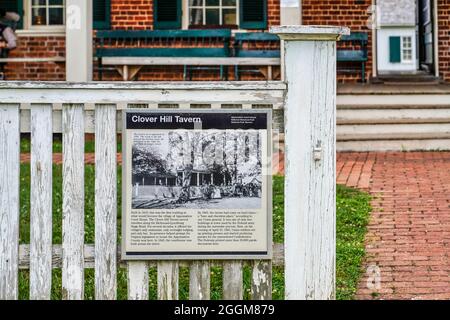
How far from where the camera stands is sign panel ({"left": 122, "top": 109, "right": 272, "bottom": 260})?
12.7 feet

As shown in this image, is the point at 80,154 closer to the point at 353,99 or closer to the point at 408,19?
the point at 353,99

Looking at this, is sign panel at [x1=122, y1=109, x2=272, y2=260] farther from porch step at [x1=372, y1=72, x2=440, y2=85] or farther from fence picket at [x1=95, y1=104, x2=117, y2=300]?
porch step at [x1=372, y1=72, x2=440, y2=85]

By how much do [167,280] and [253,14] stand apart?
1173 cm

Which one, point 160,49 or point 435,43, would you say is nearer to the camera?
point 160,49

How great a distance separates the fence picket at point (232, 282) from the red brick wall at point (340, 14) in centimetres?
1159

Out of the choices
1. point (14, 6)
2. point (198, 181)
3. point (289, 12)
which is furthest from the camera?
point (14, 6)

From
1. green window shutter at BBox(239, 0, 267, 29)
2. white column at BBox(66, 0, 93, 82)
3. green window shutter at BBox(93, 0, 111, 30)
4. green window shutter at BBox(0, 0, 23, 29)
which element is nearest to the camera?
white column at BBox(66, 0, 93, 82)

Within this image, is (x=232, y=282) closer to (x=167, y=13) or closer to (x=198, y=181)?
(x=198, y=181)

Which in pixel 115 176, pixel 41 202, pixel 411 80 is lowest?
pixel 41 202

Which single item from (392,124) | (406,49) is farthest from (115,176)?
(406,49)

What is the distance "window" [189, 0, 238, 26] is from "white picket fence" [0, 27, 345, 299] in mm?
11800

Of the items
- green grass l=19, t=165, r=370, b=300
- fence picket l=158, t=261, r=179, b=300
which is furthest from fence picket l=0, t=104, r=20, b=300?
fence picket l=158, t=261, r=179, b=300

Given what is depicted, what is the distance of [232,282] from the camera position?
404 cm
